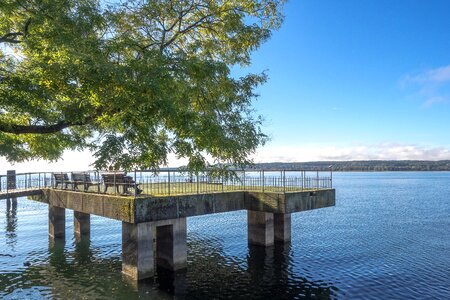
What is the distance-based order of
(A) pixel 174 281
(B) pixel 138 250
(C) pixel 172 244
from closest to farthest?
(B) pixel 138 250, (A) pixel 174 281, (C) pixel 172 244

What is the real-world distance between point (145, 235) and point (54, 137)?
6400 mm

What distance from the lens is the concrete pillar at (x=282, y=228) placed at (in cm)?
2514

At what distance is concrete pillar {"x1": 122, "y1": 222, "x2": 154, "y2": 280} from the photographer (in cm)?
1689

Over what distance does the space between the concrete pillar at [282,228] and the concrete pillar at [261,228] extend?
0.97 meters

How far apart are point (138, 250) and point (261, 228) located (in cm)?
984

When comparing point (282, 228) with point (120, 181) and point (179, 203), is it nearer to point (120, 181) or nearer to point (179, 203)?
point (179, 203)

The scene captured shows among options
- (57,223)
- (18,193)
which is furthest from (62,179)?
(57,223)

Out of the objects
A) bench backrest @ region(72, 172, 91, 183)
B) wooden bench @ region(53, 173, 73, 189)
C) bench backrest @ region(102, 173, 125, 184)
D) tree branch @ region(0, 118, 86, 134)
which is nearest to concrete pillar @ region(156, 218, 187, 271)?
bench backrest @ region(102, 173, 125, 184)

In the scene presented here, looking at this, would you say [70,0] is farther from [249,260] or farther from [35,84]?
[249,260]

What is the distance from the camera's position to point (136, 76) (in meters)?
8.84

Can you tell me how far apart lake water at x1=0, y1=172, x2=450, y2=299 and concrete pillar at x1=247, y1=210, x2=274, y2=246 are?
0.69 metres

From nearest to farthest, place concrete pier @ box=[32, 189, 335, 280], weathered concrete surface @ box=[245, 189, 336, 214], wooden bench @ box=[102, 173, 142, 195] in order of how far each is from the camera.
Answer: concrete pier @ box=[32, 189, 335, 280] < wooden bench @ box=[102, 173, 142, 195] < weathered concrete surface @ box=[245, 189, 336, 214]

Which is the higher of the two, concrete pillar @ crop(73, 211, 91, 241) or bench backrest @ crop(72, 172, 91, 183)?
bench backrest @ crop(72, 172, 91, 183)

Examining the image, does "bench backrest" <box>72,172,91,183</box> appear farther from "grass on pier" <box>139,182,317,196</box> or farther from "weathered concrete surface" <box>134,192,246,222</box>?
"weathered concrete surface" <box>134,192,246,222</box>
